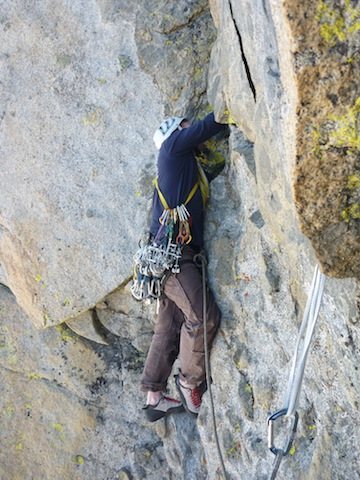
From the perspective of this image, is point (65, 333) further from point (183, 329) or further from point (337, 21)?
point (337, 21)

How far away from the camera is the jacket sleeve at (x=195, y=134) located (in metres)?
3.72

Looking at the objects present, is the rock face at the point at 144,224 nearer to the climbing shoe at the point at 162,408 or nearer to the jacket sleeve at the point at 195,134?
the jacket sleeve at the point at 195,134

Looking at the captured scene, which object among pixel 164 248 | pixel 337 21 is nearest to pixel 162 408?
pixel 164 248

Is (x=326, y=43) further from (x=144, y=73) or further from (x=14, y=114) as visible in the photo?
(x=14, y=114)

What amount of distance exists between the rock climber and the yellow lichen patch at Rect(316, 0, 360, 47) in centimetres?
173

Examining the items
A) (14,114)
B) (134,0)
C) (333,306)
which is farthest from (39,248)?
(333,306)

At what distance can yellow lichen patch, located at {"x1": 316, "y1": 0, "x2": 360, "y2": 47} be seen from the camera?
1.97 meters

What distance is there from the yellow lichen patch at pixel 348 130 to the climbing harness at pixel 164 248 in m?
1.80

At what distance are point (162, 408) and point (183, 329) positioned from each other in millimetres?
708

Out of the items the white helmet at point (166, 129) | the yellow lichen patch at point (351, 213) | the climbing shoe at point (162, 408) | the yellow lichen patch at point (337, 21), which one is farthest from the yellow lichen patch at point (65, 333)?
the yellow lichen patch at point (337, 21)

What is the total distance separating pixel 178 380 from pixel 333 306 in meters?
1.79

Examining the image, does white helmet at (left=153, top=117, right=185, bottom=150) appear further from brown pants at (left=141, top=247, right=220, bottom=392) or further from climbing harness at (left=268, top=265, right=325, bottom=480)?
climbing harness at (left=268, top=265, right=325, bottom=480)

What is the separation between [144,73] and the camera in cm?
423

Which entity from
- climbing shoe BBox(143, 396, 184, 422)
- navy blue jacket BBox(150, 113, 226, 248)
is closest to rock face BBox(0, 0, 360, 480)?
navy blue jacket BBox(150, 113, 226, 248)
